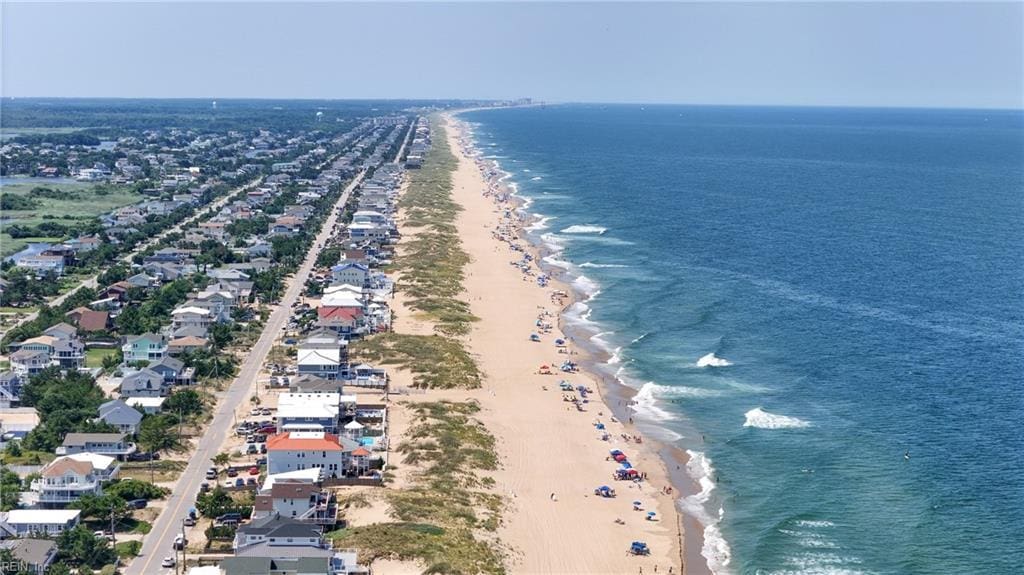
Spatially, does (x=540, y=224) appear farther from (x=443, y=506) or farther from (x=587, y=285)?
(x=443, y=506)

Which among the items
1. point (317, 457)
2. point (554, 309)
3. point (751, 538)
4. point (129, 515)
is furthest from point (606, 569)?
point (554, 309)

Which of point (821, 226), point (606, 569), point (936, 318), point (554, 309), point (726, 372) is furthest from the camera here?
point (821, 226)

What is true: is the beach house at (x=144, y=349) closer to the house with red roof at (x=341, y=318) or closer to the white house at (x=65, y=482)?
the house with red roof at (x=341, y=318)

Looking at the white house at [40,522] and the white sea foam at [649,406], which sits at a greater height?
the white house at [40,522]

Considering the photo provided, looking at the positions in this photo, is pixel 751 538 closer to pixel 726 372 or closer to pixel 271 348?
pixel 726 372

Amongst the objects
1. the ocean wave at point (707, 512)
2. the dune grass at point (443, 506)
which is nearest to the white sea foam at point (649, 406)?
the ocean wave at point (707, 512)
